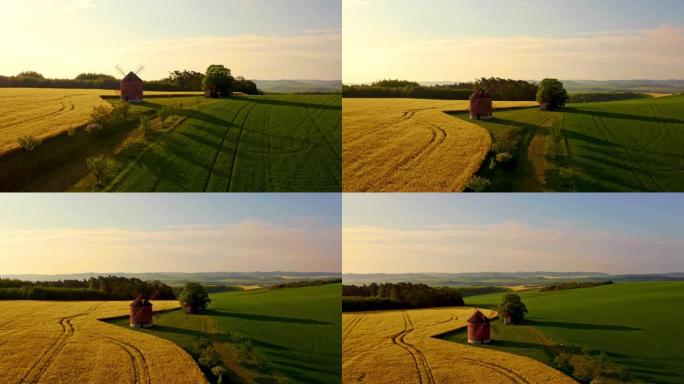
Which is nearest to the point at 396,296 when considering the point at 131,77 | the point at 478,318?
the point at 478,318

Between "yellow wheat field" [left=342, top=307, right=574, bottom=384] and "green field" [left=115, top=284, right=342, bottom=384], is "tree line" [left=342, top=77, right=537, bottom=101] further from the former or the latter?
"yellow wheat field" [left=342, top=307, right=574, bottom=384]

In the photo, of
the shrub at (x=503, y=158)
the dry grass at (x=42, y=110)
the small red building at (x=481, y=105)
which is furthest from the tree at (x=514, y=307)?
the dry grass at (x=42, y=110)

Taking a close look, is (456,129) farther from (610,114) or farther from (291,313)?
(291,313)

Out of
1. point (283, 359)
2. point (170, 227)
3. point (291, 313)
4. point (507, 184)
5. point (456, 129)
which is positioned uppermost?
point (456, 129)

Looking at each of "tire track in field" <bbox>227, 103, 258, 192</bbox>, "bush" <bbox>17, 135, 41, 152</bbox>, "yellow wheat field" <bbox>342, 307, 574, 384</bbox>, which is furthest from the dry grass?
"yellow wheat field" <bbox>342, 307, 574, 384</bbox>

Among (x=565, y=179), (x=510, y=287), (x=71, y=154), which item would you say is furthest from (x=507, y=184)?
(x=71, y=154)

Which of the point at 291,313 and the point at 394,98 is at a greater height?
the point at 394,98

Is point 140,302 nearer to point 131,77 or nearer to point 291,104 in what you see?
point 131,77
